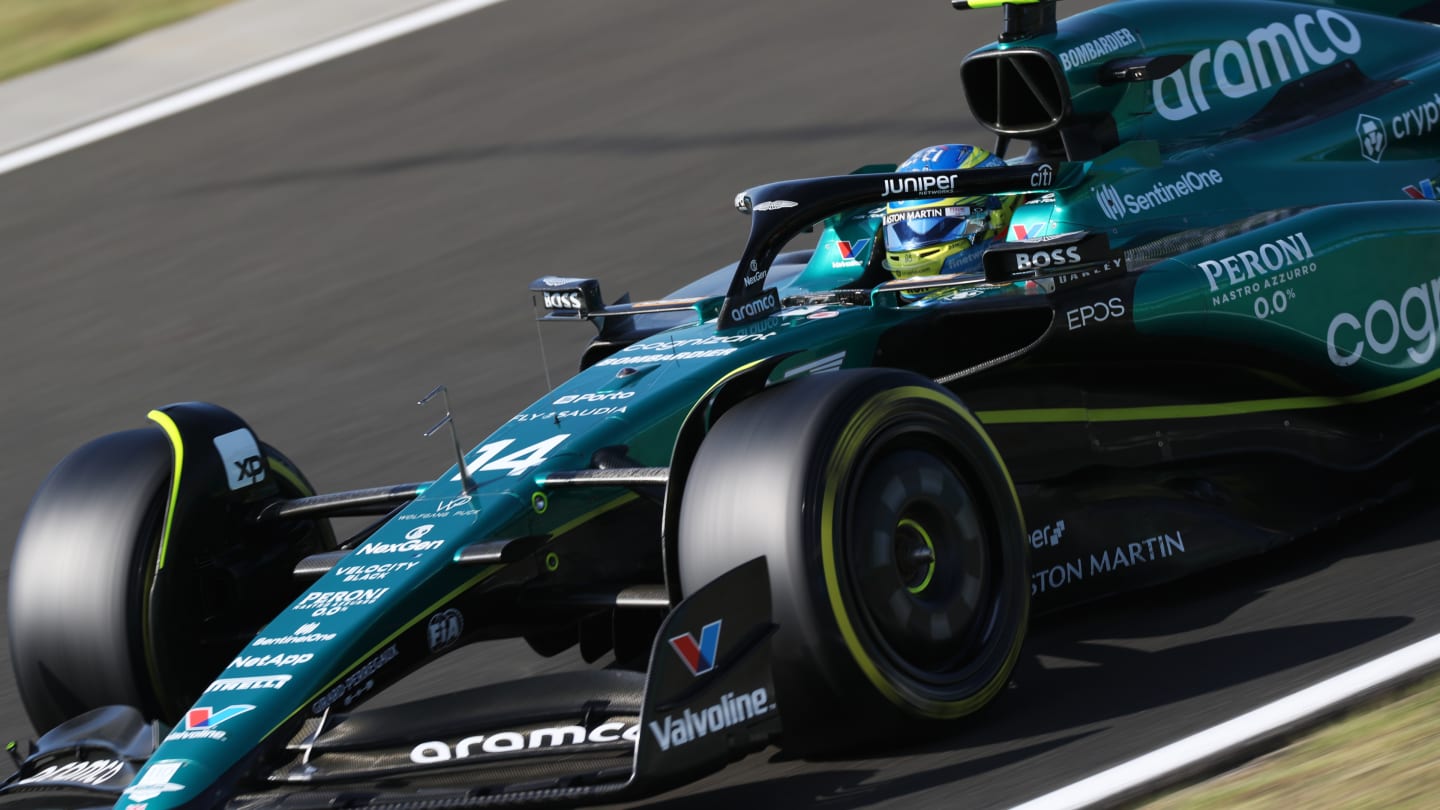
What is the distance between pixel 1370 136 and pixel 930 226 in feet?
5.69

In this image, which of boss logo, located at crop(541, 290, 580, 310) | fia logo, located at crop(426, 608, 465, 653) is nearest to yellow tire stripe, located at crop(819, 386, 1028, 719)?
fia logo, located at crop(426, 608, 465, 653)

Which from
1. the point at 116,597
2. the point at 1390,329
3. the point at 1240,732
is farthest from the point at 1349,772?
the point at 116,597

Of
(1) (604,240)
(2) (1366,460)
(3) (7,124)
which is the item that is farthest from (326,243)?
(2) (1366,460)

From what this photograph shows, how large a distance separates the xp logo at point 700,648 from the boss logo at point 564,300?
6.86 feet

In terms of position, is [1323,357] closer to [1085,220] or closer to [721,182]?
[1085,220]

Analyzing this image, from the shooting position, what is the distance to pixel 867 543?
14.1 ft

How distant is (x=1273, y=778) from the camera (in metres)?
3.91

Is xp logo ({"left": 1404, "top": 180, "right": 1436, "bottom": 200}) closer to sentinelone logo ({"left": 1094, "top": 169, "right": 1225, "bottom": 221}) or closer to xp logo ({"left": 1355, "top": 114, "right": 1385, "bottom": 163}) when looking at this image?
xp logo ({"left": 1355, "top": 114, "right": 1385, "bottom": 163})

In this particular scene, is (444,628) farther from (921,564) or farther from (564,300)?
(564,300)

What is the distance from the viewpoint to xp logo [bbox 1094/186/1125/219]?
5910 mm

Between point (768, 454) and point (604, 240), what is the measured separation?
5857 mm

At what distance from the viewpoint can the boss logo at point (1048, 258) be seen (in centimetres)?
525

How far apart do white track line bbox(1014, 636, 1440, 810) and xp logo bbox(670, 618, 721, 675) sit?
0.70 meters

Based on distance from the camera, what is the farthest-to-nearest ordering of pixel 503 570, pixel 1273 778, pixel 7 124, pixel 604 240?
pixel 7 124
pixel 604 240
pixel 503 570
pixel 1273 778
